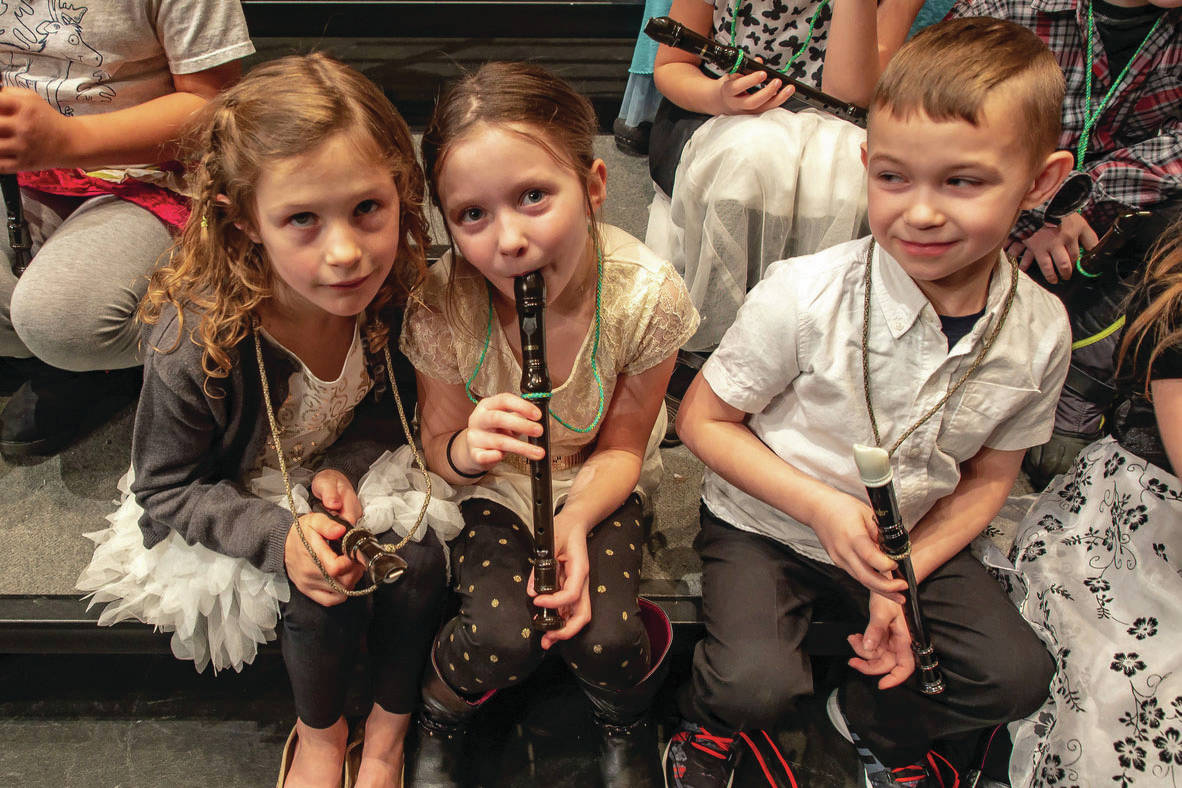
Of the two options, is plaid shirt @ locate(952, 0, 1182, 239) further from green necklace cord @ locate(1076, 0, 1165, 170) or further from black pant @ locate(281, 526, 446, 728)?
black pant @ locate(281, 526, 446, 728)

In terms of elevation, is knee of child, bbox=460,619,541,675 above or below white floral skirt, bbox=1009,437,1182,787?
below

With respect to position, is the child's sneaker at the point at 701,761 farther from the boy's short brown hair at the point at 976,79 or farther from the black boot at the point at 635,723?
the boy's short brown hair at the point at 976,79

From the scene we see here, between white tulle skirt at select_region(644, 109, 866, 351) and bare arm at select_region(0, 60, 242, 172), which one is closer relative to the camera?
bare arm at select_region(0, 60, 242, 172)

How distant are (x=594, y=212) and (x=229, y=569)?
1.79 ft

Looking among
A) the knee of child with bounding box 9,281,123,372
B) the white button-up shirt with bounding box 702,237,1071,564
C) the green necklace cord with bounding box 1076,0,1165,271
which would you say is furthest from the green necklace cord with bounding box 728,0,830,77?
the knee of child with bounding box 9,281,123,372

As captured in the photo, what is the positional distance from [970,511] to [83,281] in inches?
42.5

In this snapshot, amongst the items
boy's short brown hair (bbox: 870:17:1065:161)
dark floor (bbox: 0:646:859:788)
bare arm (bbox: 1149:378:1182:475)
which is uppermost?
boy's short brown hair (bbox: 870:17:1065:161)

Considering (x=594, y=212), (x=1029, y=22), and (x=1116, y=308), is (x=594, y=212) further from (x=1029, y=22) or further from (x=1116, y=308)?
(x=1116, y=308)

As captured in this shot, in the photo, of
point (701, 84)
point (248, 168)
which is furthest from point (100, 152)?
point (701, 84)

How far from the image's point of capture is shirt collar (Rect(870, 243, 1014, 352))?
919 millimetres

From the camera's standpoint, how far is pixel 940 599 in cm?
104

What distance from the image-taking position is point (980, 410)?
0.96 metres

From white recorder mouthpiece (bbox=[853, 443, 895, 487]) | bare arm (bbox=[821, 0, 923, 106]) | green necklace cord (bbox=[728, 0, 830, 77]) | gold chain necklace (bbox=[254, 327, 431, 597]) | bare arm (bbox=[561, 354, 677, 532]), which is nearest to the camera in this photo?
white recorder mouthpiece (bbox=[853, 443, 895, 487])

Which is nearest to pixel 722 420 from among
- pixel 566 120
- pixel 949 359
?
pixel 949 359
